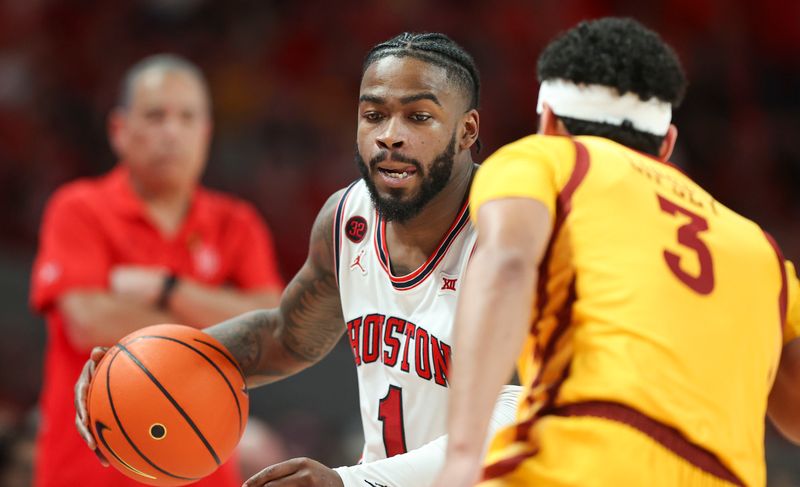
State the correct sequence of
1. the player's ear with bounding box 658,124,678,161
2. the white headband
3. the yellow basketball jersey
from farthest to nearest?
the player's ear with bounding box 658,124,678,161 < the white headband < the yellow basketball jersey

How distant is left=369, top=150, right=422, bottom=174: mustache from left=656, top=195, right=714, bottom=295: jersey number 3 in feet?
3.03

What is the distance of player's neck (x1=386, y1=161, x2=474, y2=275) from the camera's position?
11.4 feet

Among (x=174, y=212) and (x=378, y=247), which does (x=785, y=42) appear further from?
(x=378, y=247)

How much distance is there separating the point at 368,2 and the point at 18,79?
11.1 ft

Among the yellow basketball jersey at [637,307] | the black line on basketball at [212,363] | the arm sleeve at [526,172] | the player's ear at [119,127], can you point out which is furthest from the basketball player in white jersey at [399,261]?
the player's ear at [119,127]

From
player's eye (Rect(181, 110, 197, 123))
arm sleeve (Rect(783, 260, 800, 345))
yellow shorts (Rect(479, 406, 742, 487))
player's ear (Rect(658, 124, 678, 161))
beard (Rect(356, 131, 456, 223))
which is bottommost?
yellow shorts (Rect(479, 406, 742, 487))

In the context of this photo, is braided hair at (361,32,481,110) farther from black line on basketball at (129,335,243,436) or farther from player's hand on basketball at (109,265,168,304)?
player's hand on basketball at (109,265,168,304)

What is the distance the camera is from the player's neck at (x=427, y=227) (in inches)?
137

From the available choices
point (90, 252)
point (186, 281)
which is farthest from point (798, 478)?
point (90, 252)

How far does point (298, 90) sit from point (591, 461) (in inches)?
330

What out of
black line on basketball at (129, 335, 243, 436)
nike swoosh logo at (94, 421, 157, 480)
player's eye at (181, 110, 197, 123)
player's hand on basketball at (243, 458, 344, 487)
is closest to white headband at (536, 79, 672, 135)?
player's hand on basketball at (243, 458, 344, 487)

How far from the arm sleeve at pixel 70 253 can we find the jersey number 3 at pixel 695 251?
3.65 m

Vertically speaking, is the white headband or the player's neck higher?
the white headband

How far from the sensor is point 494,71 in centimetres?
996
